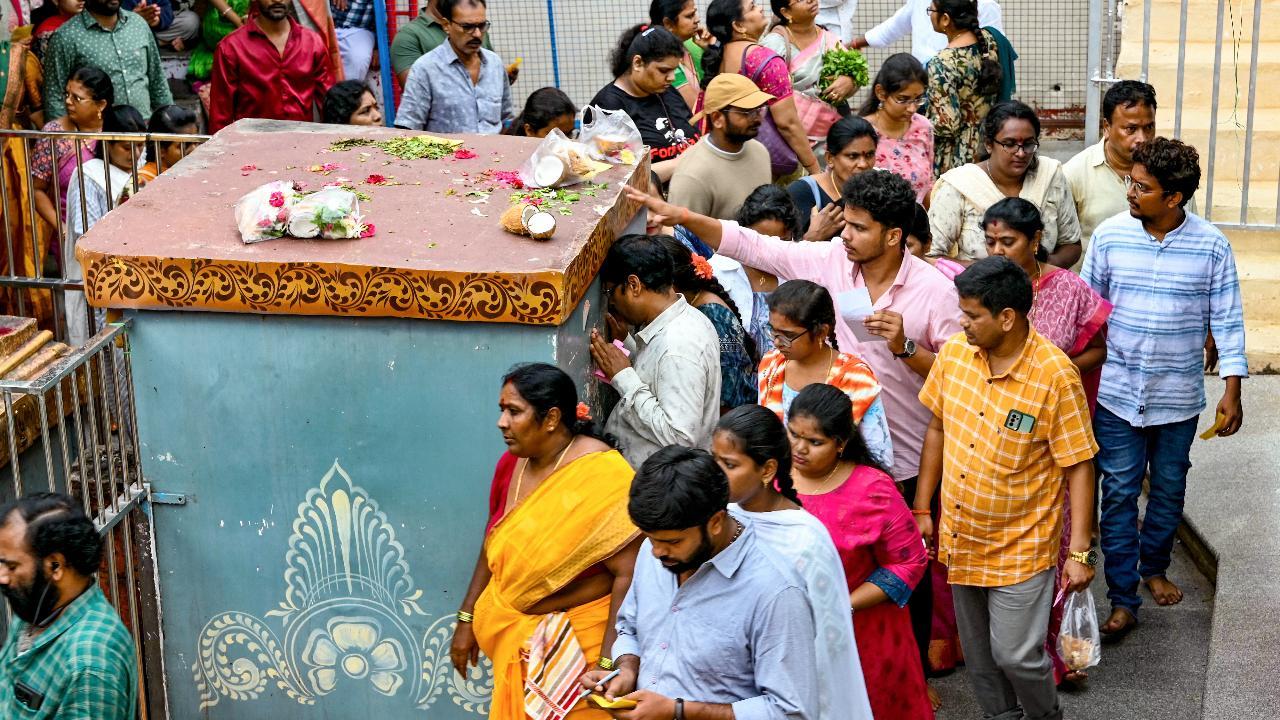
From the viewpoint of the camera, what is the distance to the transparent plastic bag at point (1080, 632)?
513 cm

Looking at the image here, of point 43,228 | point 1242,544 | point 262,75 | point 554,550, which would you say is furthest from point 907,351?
point 262,75

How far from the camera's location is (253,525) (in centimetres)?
488

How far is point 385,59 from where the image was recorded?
31.7ft

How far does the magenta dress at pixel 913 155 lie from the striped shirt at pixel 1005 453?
2.45 metres

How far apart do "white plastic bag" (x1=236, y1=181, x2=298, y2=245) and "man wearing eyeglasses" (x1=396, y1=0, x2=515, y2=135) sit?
3.38 metres

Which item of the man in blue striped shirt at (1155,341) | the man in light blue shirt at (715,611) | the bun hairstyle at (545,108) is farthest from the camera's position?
the bun hairstyle at (545,108)

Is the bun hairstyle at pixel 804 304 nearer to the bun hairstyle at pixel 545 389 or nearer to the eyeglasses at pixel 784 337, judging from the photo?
the eyeglasses at pixel 784 337

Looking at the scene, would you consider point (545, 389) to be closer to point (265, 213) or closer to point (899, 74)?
point (265, 213)

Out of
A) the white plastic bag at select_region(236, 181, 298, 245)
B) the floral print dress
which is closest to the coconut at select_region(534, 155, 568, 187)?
the white plastic bag at select_region(236, 181, 298, 245)

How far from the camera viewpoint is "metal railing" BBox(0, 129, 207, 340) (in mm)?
6254

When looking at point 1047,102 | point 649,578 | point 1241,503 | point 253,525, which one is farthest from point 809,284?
point 1047,102

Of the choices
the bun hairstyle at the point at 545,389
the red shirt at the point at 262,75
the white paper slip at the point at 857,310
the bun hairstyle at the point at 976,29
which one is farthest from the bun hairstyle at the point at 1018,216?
the red shirt at the point at 262,75

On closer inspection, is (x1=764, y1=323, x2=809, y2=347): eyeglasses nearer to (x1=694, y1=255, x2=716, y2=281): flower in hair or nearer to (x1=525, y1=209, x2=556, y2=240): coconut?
(x1=694, y1=255, x2=716, y2=281): flower in hair

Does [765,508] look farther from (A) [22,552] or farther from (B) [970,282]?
(A) [22,552]
